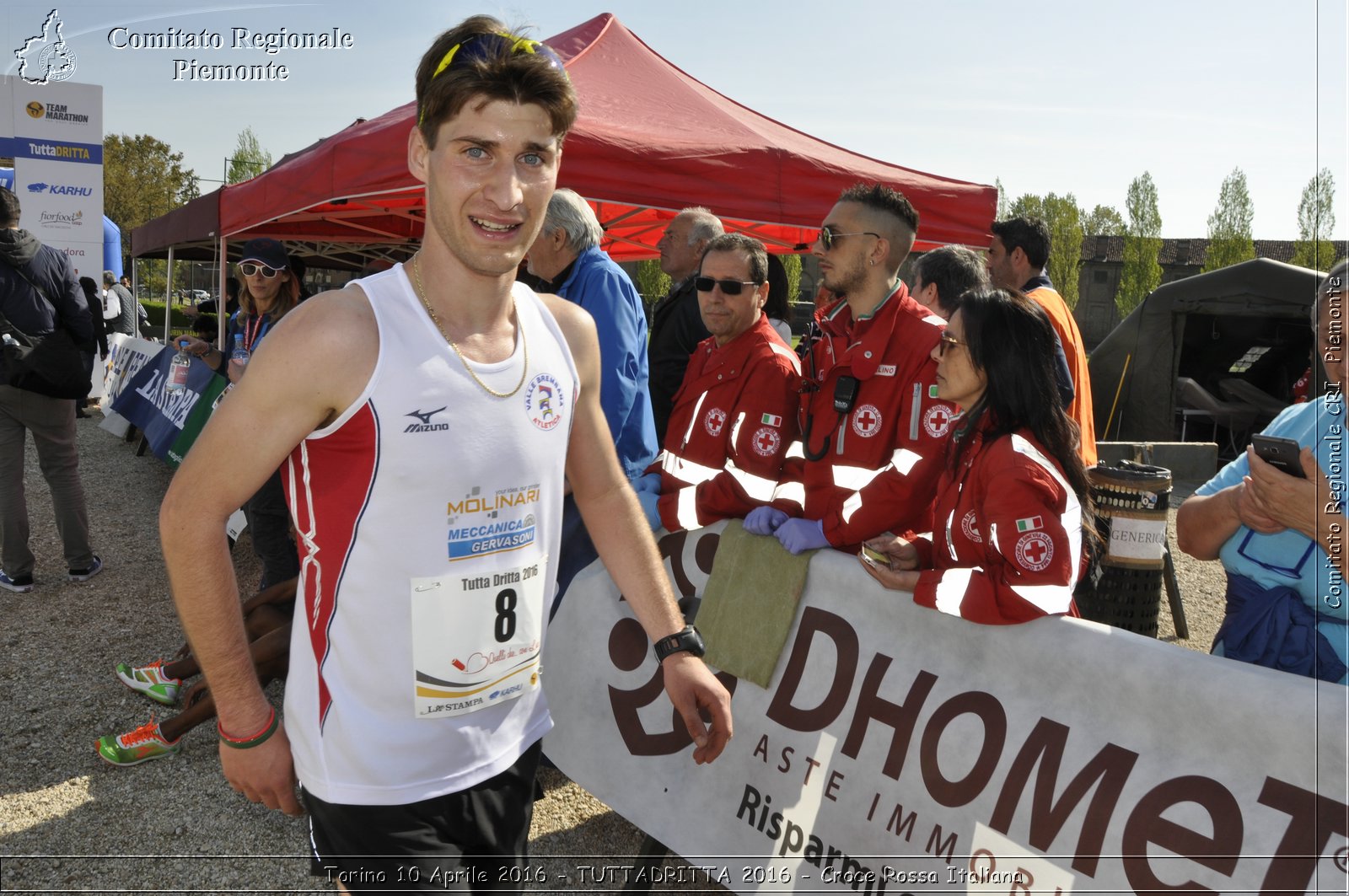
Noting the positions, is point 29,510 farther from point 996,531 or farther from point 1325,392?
point 1325,392

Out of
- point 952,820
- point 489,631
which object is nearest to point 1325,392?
point 952,820

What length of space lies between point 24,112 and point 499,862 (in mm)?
16098

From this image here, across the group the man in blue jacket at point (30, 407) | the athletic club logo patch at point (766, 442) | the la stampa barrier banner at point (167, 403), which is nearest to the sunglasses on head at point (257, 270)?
the man in blue jacket at point (30, 407)

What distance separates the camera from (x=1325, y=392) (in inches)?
96.6

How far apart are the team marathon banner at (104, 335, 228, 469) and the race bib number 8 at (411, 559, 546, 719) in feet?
18.3

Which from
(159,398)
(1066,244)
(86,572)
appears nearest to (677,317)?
(86,572)

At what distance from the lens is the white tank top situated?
1517 millimetres

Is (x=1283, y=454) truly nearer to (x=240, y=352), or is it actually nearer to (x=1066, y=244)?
(x=240, y=352)

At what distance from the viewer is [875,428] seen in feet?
11.3

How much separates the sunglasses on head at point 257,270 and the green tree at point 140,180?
32.1 m

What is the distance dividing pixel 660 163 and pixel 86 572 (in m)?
4.79

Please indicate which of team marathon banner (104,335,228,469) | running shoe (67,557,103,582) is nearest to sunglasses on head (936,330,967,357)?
team marathon banner (104,335,228,469)

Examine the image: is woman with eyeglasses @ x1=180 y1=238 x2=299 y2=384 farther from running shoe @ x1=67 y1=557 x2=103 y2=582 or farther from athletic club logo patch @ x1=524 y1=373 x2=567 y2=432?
athletic club logo patch @ x1=524 y1=373 x2=567 y2=432

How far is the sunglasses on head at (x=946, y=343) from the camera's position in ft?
9.50
